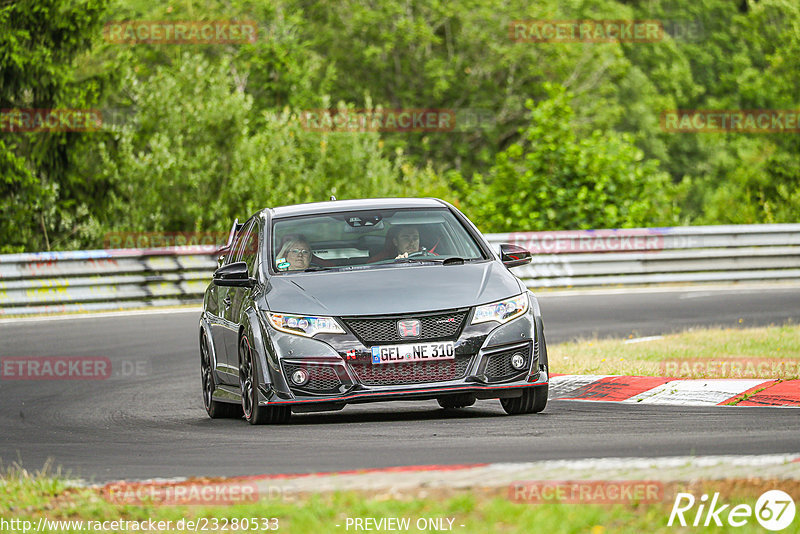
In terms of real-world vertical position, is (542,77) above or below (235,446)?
below

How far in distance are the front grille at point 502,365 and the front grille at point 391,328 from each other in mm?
338

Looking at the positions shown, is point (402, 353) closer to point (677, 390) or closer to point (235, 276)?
point (235, 276)

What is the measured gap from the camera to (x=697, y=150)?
7750 cm

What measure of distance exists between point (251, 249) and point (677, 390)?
3412 millimetres

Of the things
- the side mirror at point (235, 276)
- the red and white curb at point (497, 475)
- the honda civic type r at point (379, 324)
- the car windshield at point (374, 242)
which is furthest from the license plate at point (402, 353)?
the red and white curb at point (497, 475)

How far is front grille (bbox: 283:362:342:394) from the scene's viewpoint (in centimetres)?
901

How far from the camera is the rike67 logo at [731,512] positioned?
5102mm

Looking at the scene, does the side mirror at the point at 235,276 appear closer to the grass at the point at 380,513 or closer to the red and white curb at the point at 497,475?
the red and white curb at the point at 497,475

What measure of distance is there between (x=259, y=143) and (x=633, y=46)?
51435 mm

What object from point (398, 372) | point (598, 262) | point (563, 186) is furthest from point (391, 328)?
point (563, 186)

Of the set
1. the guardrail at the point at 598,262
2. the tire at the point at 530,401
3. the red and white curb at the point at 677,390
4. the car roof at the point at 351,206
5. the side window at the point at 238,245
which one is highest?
the car roof at the point at 351,206

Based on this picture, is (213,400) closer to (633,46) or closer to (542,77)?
(542,77)

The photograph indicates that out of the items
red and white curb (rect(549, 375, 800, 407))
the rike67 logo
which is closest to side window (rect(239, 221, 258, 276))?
red and white curb (rect(549, 375, 800, 407))

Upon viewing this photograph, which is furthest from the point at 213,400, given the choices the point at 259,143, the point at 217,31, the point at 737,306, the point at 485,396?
the point at 217,31
